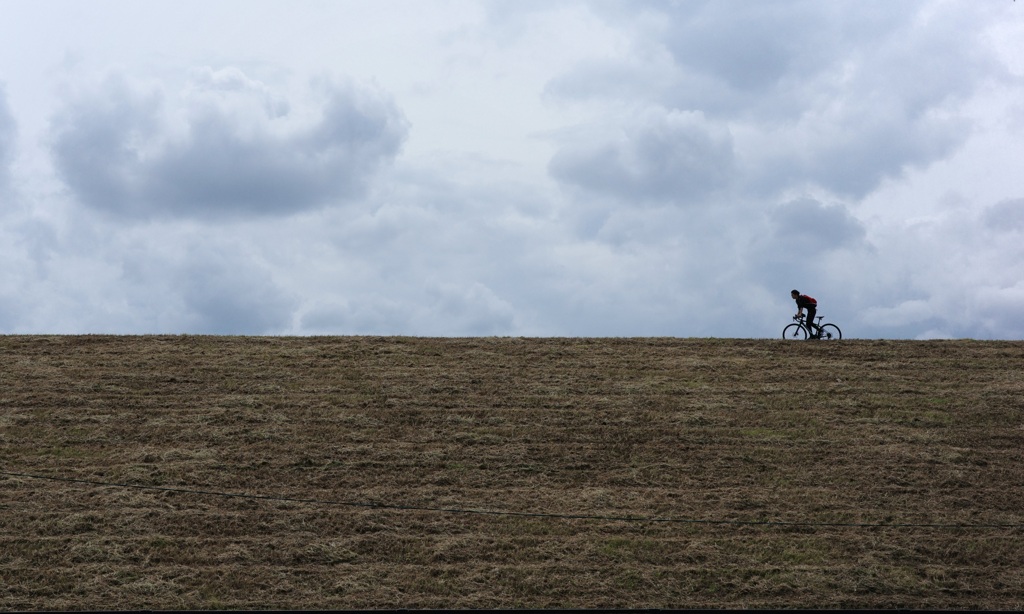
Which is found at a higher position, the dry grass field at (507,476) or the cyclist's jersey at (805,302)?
the cyclist's jersey at (805,302)

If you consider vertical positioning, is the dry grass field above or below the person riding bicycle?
below

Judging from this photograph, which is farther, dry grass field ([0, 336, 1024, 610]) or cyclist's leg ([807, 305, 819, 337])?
cyclist's leg ([807, 305, 819, 337])

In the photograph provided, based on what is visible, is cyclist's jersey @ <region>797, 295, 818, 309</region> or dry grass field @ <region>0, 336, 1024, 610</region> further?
cyclist's jersey @ <region>797, 295, 818, 309</region>

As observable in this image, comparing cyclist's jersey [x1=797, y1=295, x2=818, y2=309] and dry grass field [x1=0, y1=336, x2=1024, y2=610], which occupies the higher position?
cyclist's jersey [x1=797, y1=295, x2=818, y2=309]

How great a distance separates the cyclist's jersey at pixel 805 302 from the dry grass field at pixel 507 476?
1.16m

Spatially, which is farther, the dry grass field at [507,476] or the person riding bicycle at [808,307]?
the person riding bicycle at [808,307]

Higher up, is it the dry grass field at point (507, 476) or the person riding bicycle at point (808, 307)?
the person riding bicycle at point (808, 307)

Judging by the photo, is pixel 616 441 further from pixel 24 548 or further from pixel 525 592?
pixel 24 548

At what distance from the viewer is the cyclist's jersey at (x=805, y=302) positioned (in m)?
25.2

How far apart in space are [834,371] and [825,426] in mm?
3798

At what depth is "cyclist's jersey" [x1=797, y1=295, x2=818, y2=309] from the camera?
2519 centimetres

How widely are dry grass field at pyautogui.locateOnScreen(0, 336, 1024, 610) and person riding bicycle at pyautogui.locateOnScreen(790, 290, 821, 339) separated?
665mm

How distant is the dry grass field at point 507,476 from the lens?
1431cm

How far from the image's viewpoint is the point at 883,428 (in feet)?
65.9
